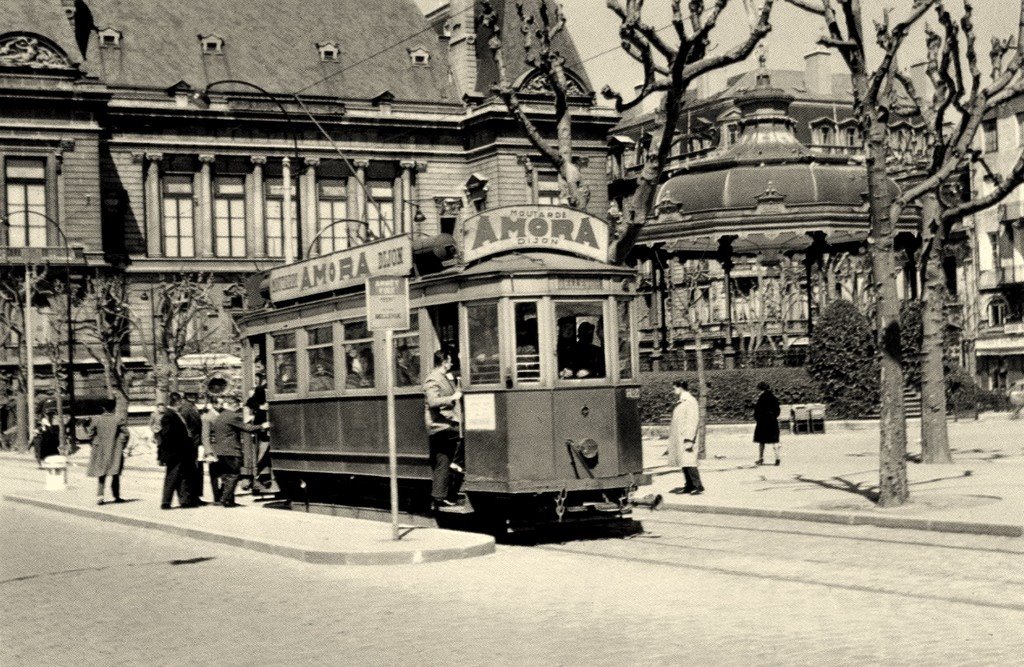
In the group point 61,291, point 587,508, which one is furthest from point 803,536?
point 61,291

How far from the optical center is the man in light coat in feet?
75.0

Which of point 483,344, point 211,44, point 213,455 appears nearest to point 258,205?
point 211,44

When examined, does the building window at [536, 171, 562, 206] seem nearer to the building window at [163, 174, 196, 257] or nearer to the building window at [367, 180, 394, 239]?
the building window at [367, 180, 394, 239]

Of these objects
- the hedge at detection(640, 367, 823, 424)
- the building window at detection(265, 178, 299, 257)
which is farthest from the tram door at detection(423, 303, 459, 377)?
the building window at detection(265, 178, 299, 257)

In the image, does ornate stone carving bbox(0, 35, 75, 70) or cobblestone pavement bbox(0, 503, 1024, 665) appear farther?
ornate stone carving bbox(0, 35, 75, 70)

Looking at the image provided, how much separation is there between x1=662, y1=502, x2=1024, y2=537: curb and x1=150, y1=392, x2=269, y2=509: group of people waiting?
6466mm

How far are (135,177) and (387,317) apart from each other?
62362 mm

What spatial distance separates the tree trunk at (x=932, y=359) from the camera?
26.2 meters

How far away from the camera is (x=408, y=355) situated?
61.5ft

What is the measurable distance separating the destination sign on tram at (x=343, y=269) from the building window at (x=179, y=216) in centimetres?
5541

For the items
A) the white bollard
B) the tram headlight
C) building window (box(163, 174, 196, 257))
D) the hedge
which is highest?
building window (box(163, 174, 196, 257))

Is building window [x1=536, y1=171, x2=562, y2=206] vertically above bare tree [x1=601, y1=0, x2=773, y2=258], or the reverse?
building window [x1=536, y1=171, x2=562, y2=206]

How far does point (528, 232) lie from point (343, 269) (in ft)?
11.7

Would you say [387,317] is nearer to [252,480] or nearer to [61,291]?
[252,480]
